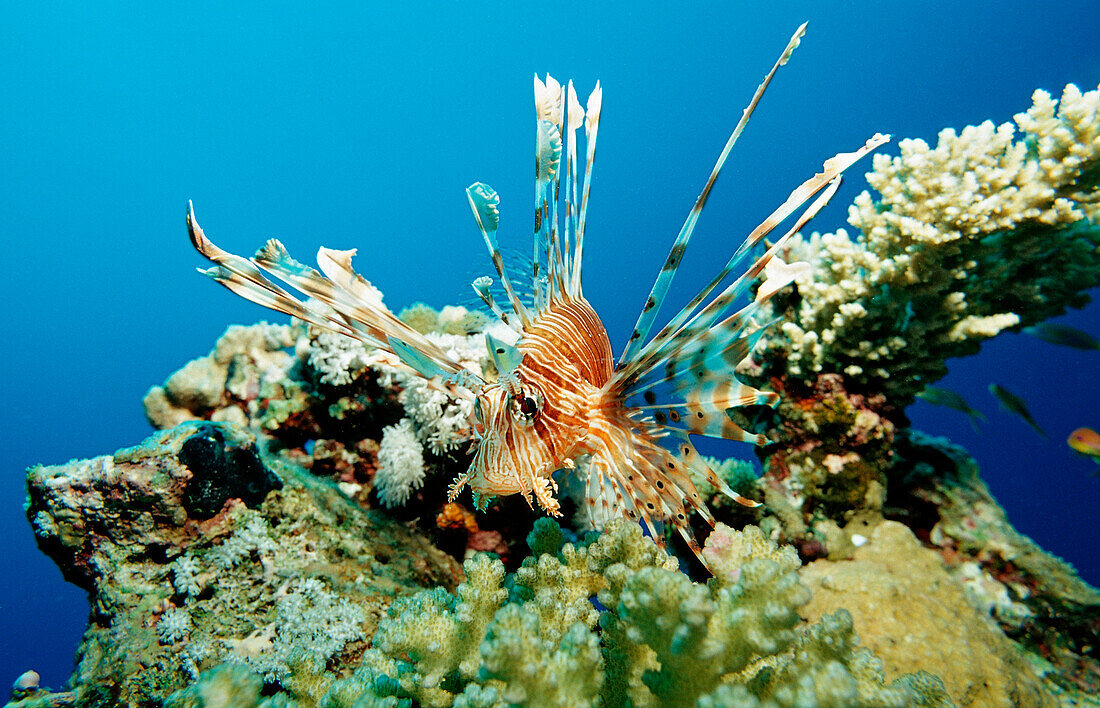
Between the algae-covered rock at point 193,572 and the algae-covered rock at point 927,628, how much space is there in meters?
2.13

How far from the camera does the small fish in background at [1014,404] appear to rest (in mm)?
4168

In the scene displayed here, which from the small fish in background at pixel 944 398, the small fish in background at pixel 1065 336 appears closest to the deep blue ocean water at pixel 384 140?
the small fish in background at pixel 1065 336

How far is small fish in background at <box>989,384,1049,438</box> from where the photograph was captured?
164 inches

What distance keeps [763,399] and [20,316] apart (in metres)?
104

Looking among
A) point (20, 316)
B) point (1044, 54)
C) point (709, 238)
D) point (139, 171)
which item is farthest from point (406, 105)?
point (1044, 54)

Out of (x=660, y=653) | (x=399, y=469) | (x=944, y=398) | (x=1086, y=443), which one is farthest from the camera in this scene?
(x=1086, y=443)

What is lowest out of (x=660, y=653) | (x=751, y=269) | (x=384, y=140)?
(x=660, y=653)

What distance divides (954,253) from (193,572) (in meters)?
4.50

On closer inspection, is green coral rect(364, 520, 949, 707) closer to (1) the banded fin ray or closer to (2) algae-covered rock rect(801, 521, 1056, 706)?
(1) the banded fin ray

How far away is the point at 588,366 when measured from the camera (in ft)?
7.88

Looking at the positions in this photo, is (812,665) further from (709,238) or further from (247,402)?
(709,238)

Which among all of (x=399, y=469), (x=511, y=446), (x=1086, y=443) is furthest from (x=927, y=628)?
(x=1086, y=443)

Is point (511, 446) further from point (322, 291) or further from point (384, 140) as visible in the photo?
point (384, 140)

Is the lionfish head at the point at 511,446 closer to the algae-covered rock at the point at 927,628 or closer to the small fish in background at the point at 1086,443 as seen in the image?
the algae-covered rock at the point at 927,628
